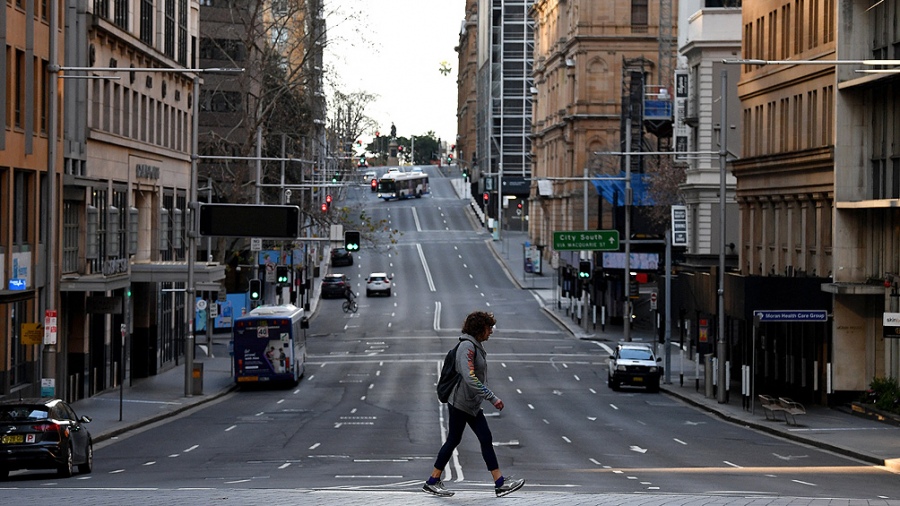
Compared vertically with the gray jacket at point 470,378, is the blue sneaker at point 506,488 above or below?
below

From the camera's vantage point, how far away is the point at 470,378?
1504 cm

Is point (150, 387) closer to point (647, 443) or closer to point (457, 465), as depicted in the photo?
point (647, 443)

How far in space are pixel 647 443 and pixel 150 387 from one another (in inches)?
898

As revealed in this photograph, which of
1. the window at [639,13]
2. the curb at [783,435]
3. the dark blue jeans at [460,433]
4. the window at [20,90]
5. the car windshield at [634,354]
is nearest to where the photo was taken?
the dark blue jeans at [460,433]

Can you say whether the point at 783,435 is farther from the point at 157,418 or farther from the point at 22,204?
the point at 22,204

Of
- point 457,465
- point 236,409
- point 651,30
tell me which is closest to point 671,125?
point 651,30

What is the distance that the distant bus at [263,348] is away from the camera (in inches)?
1938

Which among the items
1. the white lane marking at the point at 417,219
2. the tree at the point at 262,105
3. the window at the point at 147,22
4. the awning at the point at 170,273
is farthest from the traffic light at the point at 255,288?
the white lane marking at the point at 417,219

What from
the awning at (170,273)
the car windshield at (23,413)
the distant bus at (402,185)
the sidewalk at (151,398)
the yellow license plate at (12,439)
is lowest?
the sidewalk at (151,398)

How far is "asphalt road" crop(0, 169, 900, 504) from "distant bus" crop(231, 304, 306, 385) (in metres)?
0.94

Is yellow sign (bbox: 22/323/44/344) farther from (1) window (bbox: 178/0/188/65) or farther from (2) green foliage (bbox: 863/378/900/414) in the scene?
(1) window (bbox: 178/0/188/65)

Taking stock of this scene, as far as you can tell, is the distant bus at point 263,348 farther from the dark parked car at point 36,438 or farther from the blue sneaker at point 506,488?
the blue sneaker at point 506,488

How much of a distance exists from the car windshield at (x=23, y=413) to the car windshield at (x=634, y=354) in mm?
29407

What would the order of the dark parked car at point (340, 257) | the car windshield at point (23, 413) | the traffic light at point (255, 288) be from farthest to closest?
1. the dark parked car at point (340, 257)
2. the traffic light at point (255, 288)
3. the car windshield at point (23, 413)
